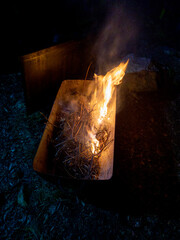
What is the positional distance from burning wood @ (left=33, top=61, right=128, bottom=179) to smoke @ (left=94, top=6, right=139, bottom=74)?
201cm

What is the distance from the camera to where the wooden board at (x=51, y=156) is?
2467 mm

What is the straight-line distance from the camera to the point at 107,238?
8.48 ft

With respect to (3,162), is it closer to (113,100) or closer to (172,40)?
(113,100)

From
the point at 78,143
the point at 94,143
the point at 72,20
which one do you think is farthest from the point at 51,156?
the point at 72,20

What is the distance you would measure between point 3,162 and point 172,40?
8615mm

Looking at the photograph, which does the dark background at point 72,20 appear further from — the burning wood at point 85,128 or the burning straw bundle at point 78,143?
the burning straw bundle at point 78,143

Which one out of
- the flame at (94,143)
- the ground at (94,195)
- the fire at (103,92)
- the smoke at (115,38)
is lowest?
the ground at (94,195)

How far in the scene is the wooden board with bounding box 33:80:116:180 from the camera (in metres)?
2.47

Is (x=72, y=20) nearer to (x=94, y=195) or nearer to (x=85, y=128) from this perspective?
(x=85, y=128)

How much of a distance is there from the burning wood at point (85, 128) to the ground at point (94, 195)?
1.27ft

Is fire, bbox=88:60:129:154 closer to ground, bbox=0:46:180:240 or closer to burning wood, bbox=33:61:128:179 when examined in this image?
burning wood, bbox=33:61:128:179

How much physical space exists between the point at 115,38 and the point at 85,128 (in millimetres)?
5827

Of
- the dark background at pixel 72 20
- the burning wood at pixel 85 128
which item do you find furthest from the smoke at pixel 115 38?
the burning wood at pixel 85 128

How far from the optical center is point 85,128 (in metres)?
3.21
